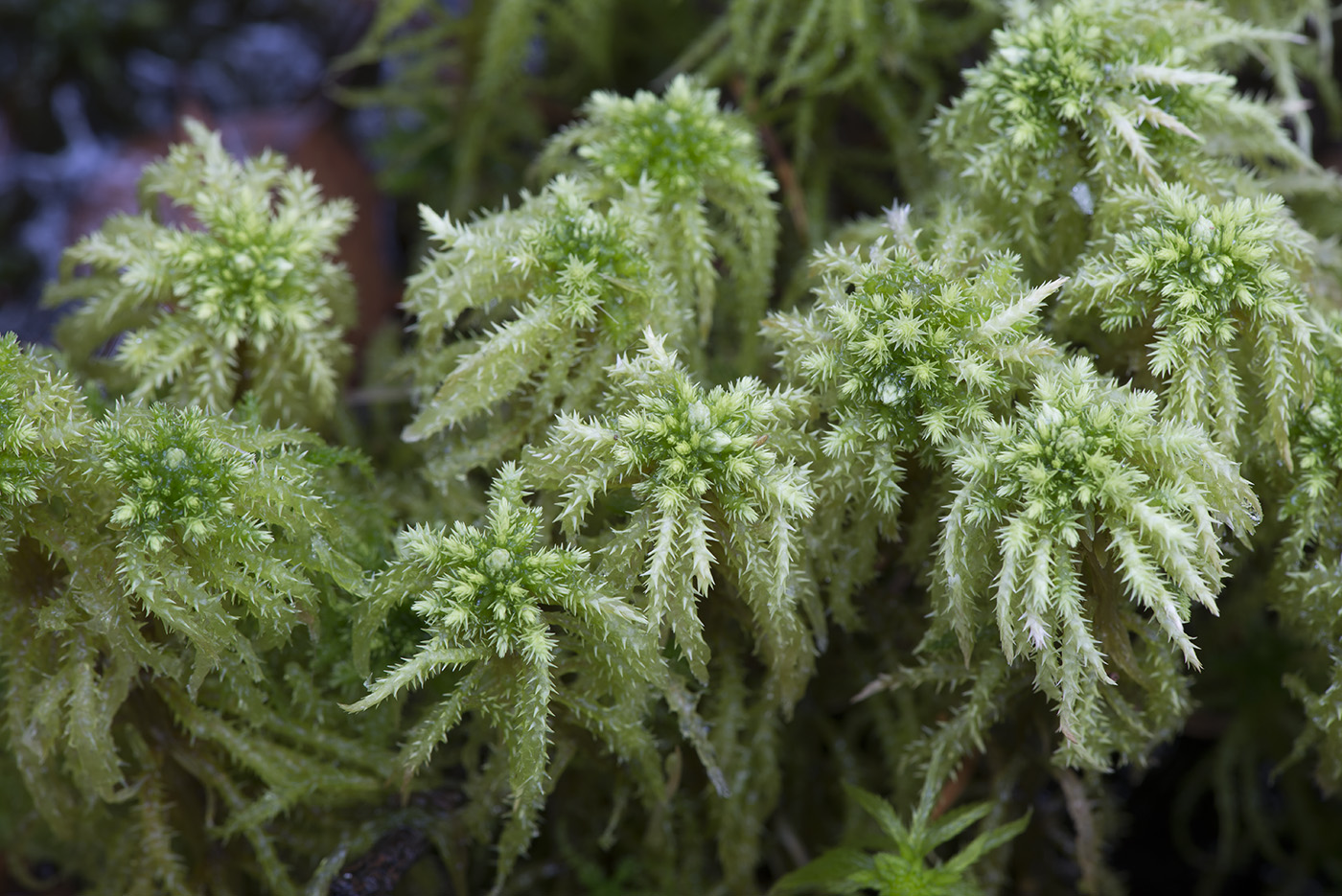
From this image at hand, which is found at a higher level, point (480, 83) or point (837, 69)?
point (480, 83)

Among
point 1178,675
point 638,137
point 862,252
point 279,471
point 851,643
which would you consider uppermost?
point 638,137

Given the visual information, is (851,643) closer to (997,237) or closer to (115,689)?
(997,237)

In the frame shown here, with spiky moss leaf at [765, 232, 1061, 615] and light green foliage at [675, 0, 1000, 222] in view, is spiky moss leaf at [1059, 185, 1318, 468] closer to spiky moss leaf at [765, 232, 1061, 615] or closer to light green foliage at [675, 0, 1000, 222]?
spiky moss leaf at [765, 232, 1061, 615]

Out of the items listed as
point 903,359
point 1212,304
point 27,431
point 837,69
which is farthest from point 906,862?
point 837,69

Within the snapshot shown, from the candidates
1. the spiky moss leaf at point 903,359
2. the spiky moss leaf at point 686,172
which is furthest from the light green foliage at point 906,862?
the spiky moss leaf at point 686,172

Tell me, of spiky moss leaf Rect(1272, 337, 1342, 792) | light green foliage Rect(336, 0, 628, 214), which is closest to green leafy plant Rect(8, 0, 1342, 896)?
spiky moss leaf Rect(1272, 337, 1342, 792)

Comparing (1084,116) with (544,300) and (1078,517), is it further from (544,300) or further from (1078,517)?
(544,300)

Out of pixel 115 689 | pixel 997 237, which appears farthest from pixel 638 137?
pixel 115 689
